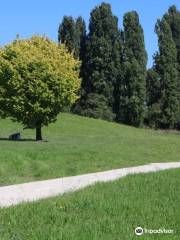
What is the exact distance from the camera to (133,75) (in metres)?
67.2

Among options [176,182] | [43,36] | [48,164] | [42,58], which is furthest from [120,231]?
[43,36]

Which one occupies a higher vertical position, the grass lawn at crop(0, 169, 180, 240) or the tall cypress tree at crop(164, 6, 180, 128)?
the tall cypress tree at crop(164, 6, 180, 128)

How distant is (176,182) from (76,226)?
23.1 feet

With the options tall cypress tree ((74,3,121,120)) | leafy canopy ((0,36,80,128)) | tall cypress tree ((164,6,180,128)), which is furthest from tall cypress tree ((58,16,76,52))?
leafy canopy ((0,36,80,128))

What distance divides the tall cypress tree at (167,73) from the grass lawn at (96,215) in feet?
182

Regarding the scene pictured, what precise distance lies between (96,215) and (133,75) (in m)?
57.8

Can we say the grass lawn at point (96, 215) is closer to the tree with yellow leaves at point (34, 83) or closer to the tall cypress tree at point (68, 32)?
the tree with yellow leaves at point (34, 83)

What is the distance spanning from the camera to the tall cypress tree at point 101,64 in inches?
2601

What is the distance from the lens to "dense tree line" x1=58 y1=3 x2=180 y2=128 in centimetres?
6669

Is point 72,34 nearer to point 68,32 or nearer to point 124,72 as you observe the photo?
point 68,32

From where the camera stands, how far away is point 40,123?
1297 inches

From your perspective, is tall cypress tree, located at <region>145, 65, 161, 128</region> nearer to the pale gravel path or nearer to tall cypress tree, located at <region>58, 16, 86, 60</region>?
tall cypress tree, located at <region>58, 16, 86, 60</region>

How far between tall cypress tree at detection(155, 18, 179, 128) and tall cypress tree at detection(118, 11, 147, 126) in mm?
2284

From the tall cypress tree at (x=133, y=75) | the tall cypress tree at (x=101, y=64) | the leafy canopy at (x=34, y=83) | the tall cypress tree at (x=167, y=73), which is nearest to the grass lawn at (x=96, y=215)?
the leafy canopy at (x=34, y=83)
